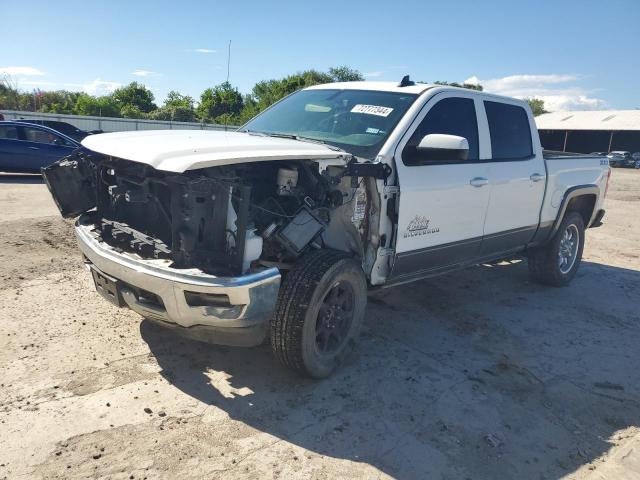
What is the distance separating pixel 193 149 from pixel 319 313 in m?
1.38

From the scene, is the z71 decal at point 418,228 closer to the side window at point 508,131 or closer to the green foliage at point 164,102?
the side window at point 508,131

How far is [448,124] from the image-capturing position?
4445mm

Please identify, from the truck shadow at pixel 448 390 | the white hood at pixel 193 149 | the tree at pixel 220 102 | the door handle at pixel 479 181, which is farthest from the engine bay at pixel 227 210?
the tree at pixel 220 102

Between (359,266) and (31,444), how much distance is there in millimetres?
2239

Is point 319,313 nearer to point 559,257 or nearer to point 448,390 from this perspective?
point 448,390

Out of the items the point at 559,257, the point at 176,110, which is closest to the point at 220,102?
the point at 176,110

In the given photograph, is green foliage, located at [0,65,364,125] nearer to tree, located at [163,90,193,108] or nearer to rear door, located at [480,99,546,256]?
tree, located at [163,90,193,108]

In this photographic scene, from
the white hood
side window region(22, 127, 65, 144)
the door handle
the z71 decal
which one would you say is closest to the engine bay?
the white hood

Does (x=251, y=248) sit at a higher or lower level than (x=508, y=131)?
lower

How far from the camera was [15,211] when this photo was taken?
27.4 feet

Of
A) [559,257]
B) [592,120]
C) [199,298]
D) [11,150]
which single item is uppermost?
[592,120]

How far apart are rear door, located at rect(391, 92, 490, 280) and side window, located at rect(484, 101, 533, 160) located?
0.67 ft

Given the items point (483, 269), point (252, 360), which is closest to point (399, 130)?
point (252, 360)

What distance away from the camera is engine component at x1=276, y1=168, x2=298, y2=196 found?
348 cm
